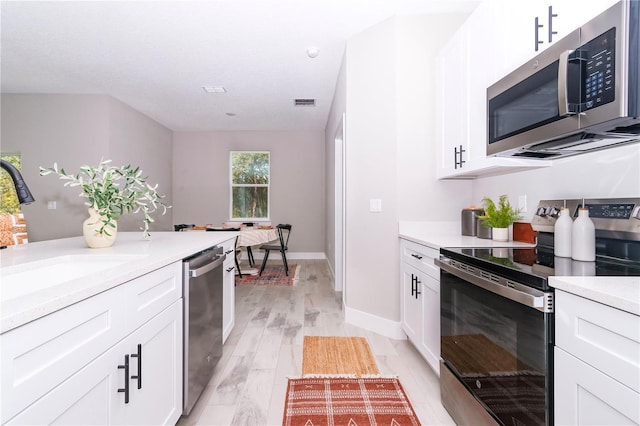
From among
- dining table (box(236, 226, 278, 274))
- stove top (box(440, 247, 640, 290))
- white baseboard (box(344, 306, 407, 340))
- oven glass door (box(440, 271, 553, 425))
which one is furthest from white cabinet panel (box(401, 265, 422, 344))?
dining table (box(236, 226, 278, 274))

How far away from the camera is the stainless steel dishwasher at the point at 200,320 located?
1521 millimetres

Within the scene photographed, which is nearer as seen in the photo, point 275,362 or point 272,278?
point 275,362

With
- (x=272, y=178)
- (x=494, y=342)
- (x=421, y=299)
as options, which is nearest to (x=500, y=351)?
(x=494, y=342)

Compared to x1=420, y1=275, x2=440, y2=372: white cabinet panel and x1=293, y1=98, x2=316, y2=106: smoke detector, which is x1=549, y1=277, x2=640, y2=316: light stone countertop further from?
x1=293, y1=98, x2=316, y2=106: smoke detector

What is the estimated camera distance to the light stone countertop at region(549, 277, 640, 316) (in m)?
0.73

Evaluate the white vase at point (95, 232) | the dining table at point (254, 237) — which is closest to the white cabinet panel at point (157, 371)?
the white vase at point (95, 232)

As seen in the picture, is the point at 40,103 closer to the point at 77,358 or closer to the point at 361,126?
the point at 361,126

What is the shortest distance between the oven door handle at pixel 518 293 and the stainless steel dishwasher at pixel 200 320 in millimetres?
1337

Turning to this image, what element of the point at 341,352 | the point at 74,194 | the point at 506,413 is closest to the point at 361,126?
the point at 341,352

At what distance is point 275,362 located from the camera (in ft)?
7.18

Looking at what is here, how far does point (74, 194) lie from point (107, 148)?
890 mm

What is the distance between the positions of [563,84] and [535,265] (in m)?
0.70

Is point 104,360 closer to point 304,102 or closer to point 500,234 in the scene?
point 500,234

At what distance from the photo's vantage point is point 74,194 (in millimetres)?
4711
